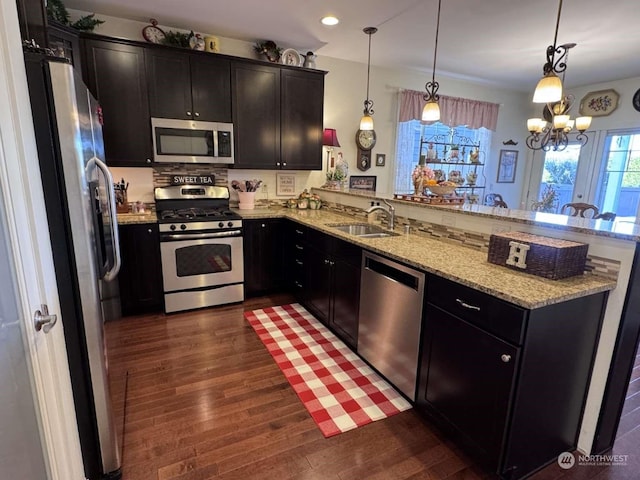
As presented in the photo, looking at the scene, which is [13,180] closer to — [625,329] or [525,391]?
[525,391]

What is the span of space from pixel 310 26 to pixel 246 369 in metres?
3.20

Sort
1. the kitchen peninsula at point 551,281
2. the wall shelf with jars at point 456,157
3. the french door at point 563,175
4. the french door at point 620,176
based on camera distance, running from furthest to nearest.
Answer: the french door at point 563,175 → the wall shelf with jars at point 456,157 → the french door at point 620,176 → the kitchen peninsula at point 551,281

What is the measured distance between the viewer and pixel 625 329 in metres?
1.61

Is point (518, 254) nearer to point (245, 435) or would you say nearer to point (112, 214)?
point (245, 435)

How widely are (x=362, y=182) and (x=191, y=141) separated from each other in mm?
2444

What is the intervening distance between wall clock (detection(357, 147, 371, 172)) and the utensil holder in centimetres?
170

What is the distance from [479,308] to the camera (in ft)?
5.26

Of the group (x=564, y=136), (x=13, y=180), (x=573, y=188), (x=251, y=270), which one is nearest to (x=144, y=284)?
(x=251, y=270)

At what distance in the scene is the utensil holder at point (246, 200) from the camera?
12.8 ft

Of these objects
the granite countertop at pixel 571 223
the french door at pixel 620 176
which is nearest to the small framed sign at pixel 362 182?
the granite countertop at pixel 571 223

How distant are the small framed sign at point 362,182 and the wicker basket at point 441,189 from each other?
6.77 ft

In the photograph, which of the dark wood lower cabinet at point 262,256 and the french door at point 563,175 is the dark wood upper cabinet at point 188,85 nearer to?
the dark wood lower cabinet at point 262,256

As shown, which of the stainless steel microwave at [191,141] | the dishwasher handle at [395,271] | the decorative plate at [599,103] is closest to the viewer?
the dishwasher handle at [395,271]

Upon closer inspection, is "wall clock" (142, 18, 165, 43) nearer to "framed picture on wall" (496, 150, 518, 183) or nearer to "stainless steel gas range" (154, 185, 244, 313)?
"stainless steel gas range" (154, 185, 244, 313)
